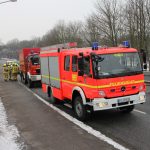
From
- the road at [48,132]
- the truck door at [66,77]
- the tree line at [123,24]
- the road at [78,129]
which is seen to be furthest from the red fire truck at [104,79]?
the tree line at [123,24]

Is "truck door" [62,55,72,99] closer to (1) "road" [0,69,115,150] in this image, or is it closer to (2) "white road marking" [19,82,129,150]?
(2) "white road marking" [19,82,129,150]

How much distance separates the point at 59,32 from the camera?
3278 inches

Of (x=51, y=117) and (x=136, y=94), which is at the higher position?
(x=136, y=94)

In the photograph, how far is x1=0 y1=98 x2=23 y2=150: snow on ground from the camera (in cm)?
764

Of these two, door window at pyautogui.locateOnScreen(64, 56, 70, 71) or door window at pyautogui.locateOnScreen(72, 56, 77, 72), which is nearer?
door window at pyautogui.locateOnScreen(72, 56, 77, 72)

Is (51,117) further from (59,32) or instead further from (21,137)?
(59,32)

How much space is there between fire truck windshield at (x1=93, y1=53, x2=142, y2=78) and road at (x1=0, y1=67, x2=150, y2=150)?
4.77 ft

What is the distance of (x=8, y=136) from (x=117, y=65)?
12.1 ft

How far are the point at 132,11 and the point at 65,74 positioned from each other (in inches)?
906

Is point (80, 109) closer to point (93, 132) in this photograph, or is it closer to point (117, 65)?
point (93, 132)

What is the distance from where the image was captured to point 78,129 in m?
9.23

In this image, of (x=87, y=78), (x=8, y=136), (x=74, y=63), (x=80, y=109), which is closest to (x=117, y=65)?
(x=87, y=78)

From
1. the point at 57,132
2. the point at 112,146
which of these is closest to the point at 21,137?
the point at 57,132

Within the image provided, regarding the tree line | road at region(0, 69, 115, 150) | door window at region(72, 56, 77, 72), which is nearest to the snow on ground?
road at region(0, 69, 115, 150)
